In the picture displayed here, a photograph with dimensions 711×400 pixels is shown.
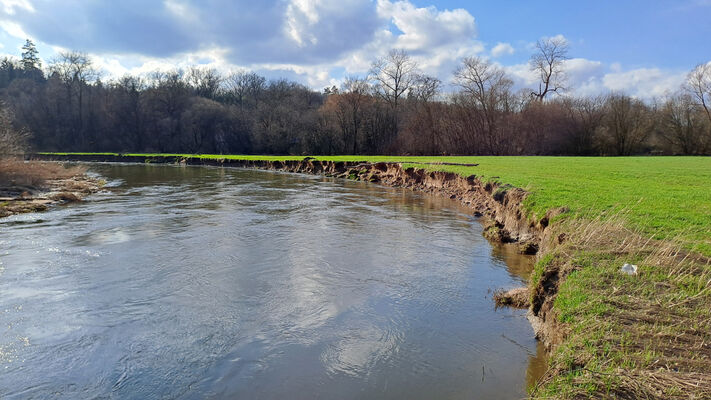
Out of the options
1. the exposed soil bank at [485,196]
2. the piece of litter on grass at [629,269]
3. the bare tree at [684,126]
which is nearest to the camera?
the piece of litter on grass at [629,269]

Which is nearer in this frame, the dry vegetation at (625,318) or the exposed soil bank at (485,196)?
the dry vegetation at (625,318)

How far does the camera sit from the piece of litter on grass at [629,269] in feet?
19.5

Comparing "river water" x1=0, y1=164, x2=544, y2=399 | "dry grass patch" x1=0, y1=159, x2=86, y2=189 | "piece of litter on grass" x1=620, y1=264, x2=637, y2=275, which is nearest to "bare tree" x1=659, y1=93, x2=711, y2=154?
"river water" x1=0, y1=164, x2=544, y2=399

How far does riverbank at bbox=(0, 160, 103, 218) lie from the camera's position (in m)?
16.7

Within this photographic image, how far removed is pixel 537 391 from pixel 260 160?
1788 inches

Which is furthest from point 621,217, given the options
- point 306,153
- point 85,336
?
point 306,153

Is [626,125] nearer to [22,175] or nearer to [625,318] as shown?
[625,318]

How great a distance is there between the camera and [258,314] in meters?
6.86

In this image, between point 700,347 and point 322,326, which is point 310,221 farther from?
point 700,347

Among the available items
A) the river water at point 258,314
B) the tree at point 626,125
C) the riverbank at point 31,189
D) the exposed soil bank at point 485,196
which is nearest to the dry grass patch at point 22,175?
the riverbank at point 31,189

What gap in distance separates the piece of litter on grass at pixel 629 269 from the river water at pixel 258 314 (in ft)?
5.20

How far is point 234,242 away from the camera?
458 inches

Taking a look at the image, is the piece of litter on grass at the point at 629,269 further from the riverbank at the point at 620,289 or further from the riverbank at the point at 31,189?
the riverbank at the point at 31,189

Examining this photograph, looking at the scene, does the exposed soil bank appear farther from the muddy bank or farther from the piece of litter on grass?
the piece of litter on grass
